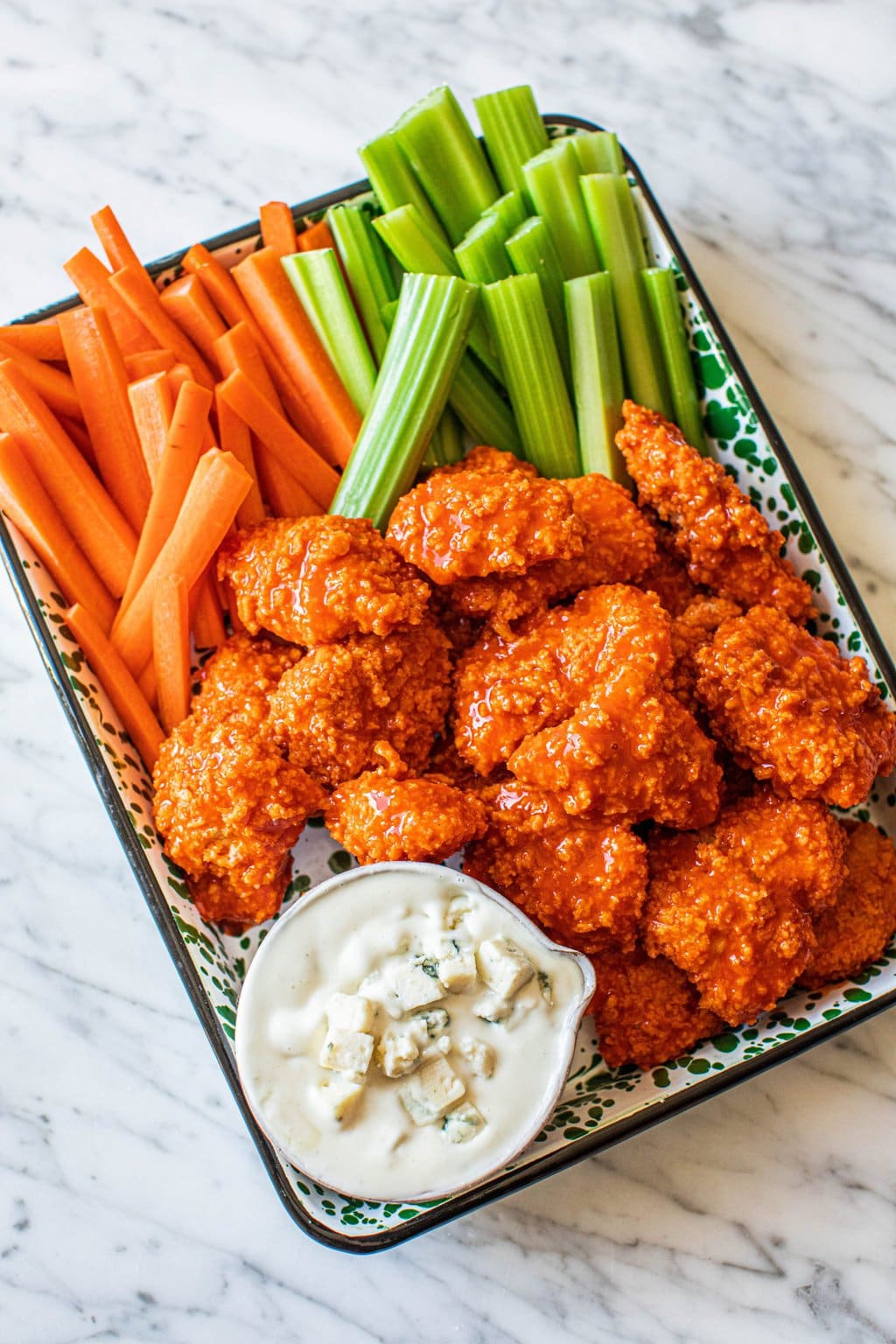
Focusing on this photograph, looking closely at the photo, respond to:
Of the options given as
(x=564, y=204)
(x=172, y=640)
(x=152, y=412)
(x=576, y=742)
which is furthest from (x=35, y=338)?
(x=576, y=742)

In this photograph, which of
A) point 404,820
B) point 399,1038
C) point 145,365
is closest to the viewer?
point 399,1038

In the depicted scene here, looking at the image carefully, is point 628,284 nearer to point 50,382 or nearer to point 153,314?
point 153,314

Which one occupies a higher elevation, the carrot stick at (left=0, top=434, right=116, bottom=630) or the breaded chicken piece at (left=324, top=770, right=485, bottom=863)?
the carrot stick at (left=0, top=434, right=116, bottom=630)

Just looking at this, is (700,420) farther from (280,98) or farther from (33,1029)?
(33,1029)

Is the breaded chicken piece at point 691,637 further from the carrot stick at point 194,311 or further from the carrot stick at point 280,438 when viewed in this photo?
the carrot stick at point 194,311

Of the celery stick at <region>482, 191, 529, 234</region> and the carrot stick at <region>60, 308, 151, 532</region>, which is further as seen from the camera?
the celery stick at <region>482, 191, 529, 234</region>

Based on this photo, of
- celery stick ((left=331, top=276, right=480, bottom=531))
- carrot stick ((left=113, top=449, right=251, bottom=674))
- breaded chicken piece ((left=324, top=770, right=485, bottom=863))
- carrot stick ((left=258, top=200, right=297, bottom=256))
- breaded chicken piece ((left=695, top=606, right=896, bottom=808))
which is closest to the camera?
breaded chicken piece ((left=324, top=770, right=485, bottom=863))

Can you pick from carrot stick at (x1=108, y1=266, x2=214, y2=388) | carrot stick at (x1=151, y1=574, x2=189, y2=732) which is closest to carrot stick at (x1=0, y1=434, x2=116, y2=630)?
carrot stick at (x1=151, y1=574, x2=189, y2=732)

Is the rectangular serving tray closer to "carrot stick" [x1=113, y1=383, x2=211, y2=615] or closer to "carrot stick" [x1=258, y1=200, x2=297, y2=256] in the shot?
Answer: "carrot stick" [x1=258, y1=200, x2=297, y2=256]
